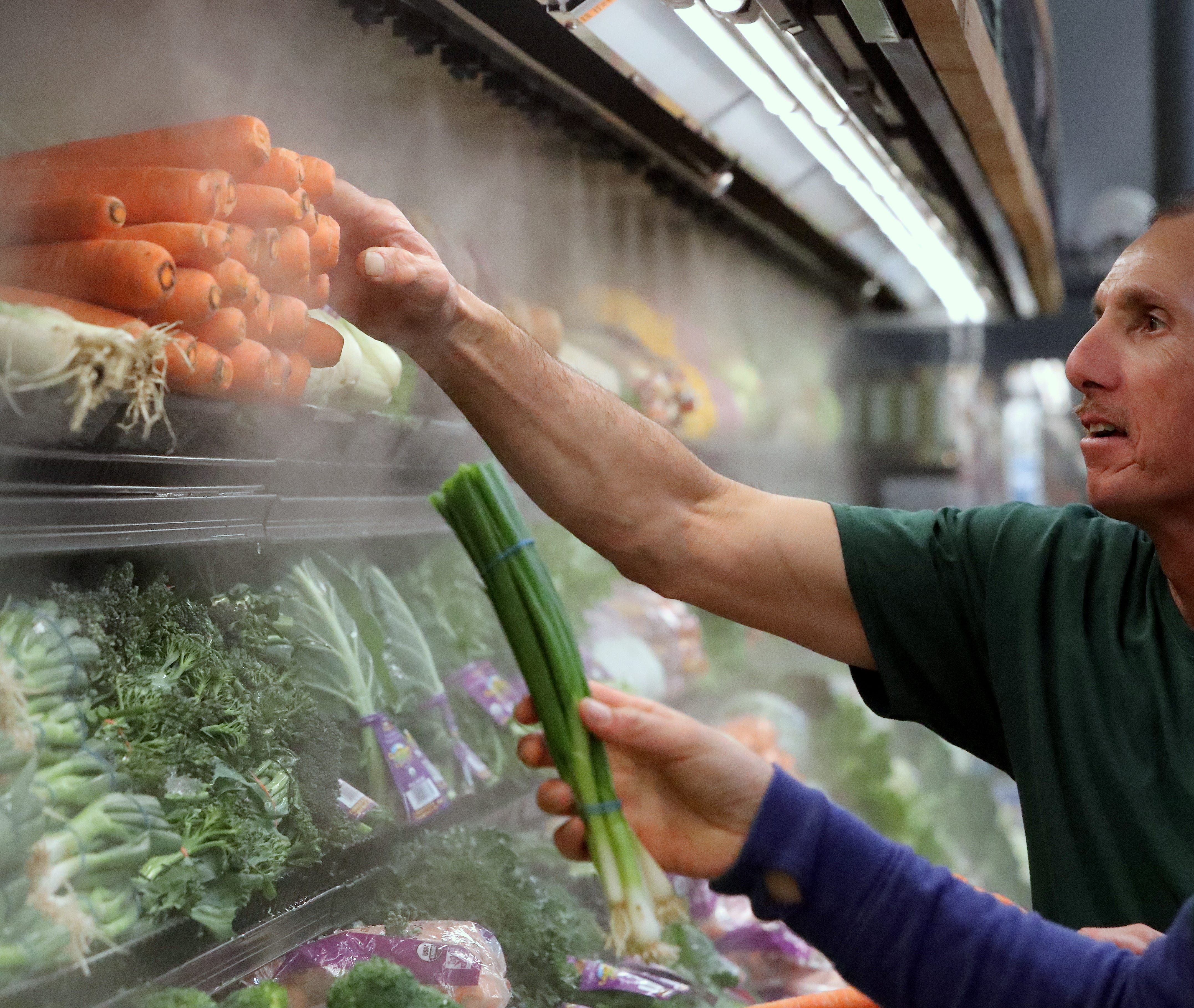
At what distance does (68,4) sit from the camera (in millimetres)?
1624

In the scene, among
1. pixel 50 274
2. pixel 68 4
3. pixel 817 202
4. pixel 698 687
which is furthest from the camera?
pixel 698 687

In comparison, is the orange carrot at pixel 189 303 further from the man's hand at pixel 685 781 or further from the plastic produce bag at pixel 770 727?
the plastic produce bag at pixel 770 727

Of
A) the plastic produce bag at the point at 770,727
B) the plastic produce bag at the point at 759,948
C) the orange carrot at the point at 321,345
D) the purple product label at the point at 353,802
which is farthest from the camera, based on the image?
the plastic produce bag at the point at 770,727

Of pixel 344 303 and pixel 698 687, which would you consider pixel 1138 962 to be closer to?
pixel 344 303

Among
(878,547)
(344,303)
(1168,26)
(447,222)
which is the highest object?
(1168,26)

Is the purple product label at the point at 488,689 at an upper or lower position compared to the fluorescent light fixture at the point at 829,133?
lower

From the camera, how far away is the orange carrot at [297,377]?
173 cm

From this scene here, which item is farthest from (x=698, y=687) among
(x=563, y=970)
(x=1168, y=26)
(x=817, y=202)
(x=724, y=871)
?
(x=1168, y=26)

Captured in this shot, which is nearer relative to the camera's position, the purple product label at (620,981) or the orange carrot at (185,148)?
the orange carrot at (185,148)

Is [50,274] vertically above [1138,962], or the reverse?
[50,274]

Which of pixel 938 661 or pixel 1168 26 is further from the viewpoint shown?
pixel 1168 26

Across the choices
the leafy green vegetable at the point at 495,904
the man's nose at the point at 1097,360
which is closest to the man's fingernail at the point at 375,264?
the leafy green vegetable at the point at 495,904

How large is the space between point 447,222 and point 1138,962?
6.05ft

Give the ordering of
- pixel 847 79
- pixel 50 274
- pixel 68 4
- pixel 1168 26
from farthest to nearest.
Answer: pixel 1168 26 → pixel 847 79 → pixel 68 4 → pixel 50 274
